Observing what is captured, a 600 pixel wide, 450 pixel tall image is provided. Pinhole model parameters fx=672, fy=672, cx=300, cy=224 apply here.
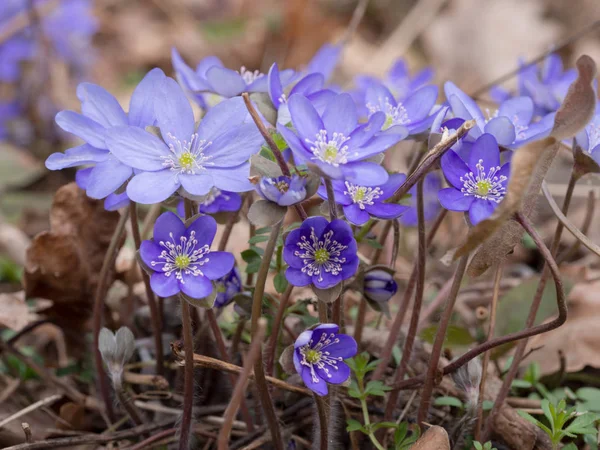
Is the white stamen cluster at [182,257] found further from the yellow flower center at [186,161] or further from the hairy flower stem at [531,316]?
the hairy flower stem at [531,316]

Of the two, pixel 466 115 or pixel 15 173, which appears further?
pixel 15 173

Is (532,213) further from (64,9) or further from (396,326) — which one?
(64,9)

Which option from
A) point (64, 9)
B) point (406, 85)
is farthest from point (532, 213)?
point (64, 9)

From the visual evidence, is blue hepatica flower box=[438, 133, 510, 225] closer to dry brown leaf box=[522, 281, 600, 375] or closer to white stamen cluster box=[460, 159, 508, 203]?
white stamen cluster box=[460, 159, 508, 203]

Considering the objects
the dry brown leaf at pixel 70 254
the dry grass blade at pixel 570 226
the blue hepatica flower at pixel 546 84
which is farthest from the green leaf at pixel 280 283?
the blue hepatica flower at pixel 546 84

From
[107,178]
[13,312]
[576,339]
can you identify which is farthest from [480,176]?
[13,312]

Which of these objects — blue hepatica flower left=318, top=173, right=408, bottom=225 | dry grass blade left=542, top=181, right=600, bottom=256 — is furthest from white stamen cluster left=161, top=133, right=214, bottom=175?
dry grass blade left=542, top=181, right=600, bottom=256

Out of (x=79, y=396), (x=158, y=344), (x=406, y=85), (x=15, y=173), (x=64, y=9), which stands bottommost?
(x=79, y=396)
